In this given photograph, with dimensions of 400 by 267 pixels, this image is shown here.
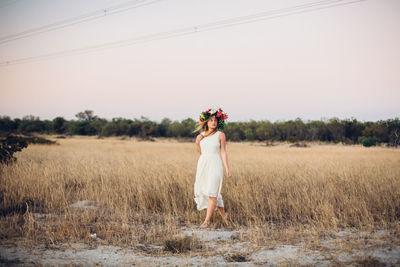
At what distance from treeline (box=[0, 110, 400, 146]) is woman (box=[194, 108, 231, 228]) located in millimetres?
19716

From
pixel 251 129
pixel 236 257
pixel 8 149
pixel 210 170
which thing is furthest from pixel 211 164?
pixel 251 129

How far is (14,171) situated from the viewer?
29.5 ft

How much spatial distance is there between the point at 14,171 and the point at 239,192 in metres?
6.95

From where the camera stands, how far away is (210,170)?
5.48 metres

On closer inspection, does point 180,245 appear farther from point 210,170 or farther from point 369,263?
point 369,263

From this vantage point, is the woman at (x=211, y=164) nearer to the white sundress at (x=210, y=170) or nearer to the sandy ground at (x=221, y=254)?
the white sundress at (x=210, y=170)

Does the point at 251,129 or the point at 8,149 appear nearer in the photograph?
the point at 8,149

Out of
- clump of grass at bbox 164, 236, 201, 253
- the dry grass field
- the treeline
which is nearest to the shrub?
the dry grass field

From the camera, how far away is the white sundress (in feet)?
17.8

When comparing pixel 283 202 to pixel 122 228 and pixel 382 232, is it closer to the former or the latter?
pixel 382 232

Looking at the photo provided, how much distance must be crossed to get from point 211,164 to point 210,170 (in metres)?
0.11

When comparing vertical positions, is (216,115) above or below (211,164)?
above

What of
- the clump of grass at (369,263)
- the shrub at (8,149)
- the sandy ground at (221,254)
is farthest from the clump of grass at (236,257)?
the shrub at (8,149)

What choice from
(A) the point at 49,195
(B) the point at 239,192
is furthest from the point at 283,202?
(A) the point at 49,195
